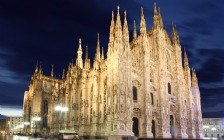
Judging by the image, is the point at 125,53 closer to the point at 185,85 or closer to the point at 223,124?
the point at 185,85

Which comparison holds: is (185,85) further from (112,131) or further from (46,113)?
(46,113)

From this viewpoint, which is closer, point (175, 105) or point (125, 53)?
point (125, 53)

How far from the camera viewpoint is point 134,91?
47.8 m

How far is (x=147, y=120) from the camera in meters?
46.0

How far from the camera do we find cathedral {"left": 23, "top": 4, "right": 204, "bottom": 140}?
141ft

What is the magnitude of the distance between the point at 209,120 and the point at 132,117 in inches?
2714

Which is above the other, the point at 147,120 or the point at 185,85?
the point at 185,85

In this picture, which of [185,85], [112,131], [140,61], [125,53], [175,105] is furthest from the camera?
[185,85]

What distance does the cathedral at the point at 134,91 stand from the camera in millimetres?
43062

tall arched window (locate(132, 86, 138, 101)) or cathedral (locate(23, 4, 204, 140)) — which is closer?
cathedral (locate(23, 4, 204, 140))

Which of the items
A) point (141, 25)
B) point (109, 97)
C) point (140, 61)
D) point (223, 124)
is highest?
point (141, 25)

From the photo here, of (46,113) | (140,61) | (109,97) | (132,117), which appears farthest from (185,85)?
(46,113)

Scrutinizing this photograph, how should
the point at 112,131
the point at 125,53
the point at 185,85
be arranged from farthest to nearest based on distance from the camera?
the point at 185,85
the point at 125,53
the point at 112,131

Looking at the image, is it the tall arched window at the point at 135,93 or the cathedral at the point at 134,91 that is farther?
the tall arched window at the point at 135,93
